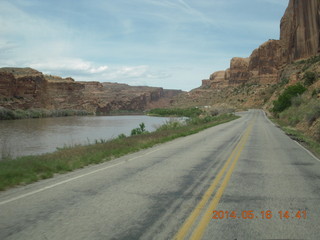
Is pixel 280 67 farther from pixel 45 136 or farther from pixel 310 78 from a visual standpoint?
pixel 45 136

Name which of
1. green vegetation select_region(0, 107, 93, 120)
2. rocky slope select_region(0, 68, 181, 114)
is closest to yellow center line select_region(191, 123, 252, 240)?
green vegetation select_region(0, 107, 93, 120)

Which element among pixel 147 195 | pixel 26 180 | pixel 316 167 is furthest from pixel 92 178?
pixel 316 167

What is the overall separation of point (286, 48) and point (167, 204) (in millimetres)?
133136

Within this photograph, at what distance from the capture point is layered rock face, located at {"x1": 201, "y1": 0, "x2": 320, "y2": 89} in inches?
3770

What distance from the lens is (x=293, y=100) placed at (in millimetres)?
43000

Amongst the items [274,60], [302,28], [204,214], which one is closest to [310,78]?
[302,28]

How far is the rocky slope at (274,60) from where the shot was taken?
96.7 meters

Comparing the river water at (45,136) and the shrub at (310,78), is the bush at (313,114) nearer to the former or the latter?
the river water at (45,136)

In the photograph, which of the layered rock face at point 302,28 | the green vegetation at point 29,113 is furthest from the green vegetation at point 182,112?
the layered rock face at point 302,28

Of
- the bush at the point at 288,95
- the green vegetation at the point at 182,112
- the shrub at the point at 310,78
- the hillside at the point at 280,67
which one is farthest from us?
the green vegetation at the point at 182,112

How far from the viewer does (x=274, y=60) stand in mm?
146375

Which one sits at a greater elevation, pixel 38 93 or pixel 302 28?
pixel 302 28
